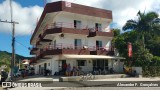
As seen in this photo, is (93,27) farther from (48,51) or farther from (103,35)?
(48,51)

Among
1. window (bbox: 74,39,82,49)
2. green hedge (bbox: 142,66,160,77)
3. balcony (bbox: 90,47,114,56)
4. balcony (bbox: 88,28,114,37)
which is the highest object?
balcony (bbox: 88,28,114,37)

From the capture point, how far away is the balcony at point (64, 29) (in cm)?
3797

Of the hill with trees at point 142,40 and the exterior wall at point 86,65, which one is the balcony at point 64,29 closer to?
the exterior wall at point 86,65

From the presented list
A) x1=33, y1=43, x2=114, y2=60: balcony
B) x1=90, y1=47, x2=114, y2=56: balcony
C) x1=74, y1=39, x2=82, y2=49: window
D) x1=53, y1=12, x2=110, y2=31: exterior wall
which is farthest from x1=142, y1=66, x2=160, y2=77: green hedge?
x1=53, y1=12, x2=110, y2=31: exterior wall

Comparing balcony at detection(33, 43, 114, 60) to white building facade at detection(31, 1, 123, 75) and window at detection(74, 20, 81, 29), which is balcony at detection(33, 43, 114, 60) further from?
window at detection(74, 20, 81, 29)

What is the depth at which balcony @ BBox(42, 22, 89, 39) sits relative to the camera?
3797 cm

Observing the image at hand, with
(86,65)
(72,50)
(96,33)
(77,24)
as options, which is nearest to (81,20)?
(77,24)

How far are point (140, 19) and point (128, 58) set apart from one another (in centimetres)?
1289

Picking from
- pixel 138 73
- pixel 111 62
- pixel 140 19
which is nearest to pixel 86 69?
pixel 111 62

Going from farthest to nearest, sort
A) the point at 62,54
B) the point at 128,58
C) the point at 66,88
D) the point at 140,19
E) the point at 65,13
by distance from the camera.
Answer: the point at 140,19
the point at 128,58
the point at 65,13
the point at 62,54
the point at 66,88

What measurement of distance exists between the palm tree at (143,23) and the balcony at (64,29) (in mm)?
13832

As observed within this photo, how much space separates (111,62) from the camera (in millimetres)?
42844

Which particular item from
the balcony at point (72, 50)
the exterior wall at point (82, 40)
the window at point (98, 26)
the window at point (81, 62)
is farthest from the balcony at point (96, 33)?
the window at point (81, 62)

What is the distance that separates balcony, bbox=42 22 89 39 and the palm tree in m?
13.8
